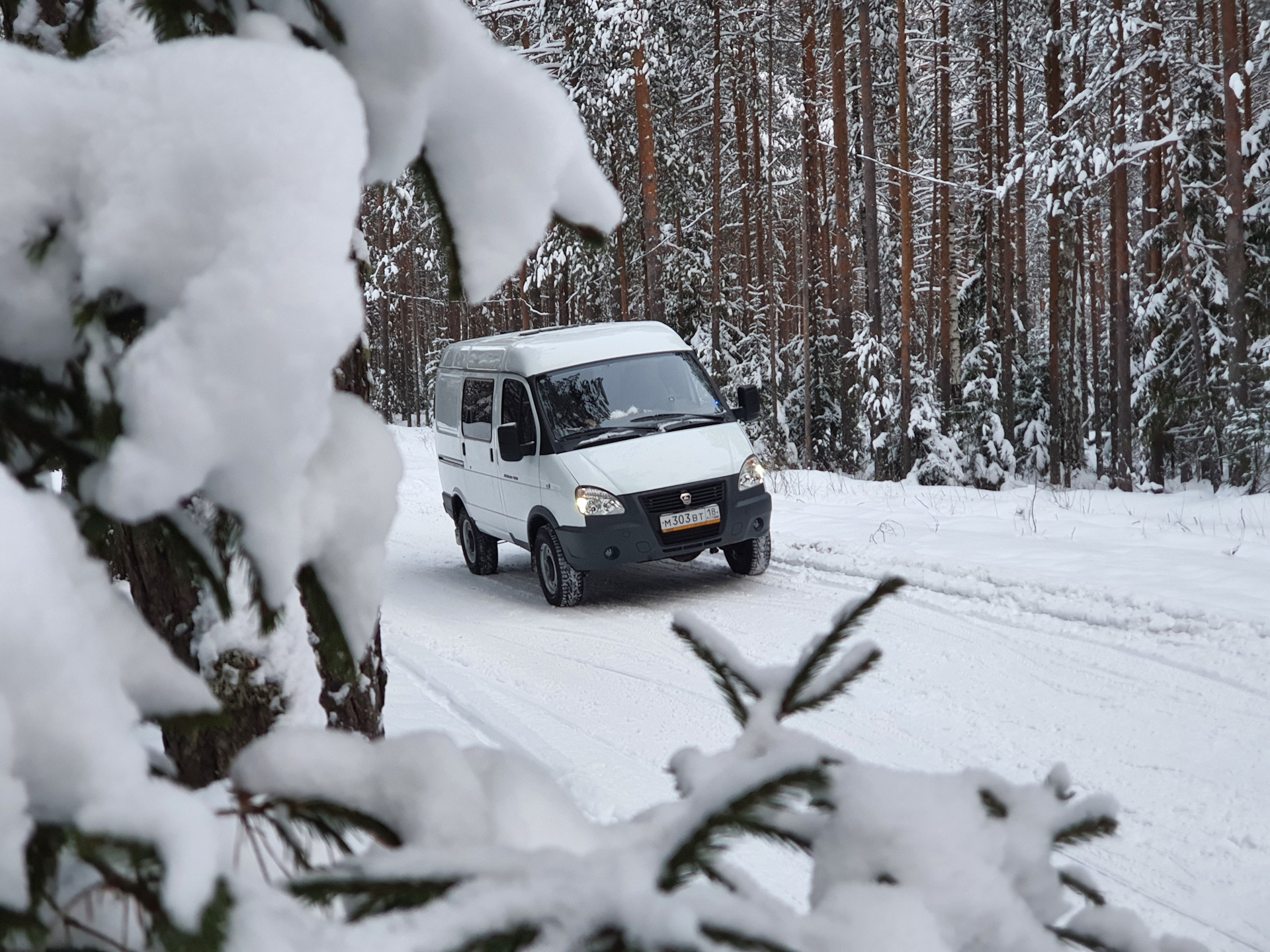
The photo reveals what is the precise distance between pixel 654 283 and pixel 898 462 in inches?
252

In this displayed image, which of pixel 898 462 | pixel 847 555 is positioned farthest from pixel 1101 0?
pixel 847 555

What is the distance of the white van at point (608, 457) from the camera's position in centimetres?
904

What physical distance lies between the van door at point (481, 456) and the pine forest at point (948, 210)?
4213 millimetres

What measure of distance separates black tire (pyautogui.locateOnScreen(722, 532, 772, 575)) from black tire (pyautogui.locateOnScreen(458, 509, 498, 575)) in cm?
260

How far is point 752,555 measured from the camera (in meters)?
9.59

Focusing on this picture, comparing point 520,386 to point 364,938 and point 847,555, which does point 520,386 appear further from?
point 364,938

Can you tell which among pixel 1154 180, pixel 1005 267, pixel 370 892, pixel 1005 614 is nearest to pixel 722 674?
pixel 370 892

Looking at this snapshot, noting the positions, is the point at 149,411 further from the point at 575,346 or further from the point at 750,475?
the point at 575,346

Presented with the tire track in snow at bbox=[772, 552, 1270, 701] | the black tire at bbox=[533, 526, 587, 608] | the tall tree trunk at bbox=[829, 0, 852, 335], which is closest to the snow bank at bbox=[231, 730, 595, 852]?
the tire track in snow at bbox=[772, 552, 1270, 701]

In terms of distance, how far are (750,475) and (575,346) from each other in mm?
2026

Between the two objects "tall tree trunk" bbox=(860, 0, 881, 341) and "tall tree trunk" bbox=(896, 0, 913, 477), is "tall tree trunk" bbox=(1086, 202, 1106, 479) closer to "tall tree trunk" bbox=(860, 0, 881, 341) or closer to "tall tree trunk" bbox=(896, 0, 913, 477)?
"tall tree trunk" bbox=(896, 0, 913, 477)

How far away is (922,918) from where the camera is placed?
1039 millimetres

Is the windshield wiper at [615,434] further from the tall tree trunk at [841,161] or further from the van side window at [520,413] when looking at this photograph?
the tall tree trunk at [841,161]

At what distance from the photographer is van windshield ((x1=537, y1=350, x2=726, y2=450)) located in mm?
9570
